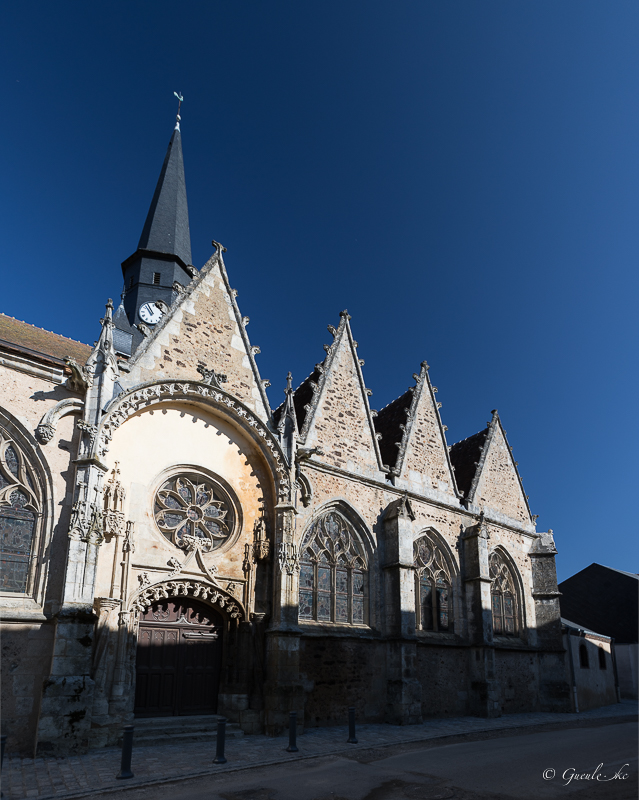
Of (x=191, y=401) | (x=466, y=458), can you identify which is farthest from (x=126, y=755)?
(x=466, y=458)

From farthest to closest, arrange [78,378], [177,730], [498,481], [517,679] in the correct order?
[498,481] → [517,679] → [78,378] → [177,730]

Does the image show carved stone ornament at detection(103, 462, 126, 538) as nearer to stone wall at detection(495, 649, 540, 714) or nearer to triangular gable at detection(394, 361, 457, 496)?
triangular gable at detection(394, 361, 457, 496)

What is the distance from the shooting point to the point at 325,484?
14234 mm

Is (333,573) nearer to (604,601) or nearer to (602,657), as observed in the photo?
(602,657)

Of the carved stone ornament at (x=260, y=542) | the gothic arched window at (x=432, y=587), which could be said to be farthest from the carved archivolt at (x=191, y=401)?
the gothic arched window at (x=432, y=587)

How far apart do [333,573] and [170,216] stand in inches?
→ 565

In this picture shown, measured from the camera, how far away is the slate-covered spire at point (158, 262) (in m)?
18.8

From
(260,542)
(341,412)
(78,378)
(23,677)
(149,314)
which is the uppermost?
(149,314)

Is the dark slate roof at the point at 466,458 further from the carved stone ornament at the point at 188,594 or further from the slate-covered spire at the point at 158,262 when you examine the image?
the slate-covered spire at the point at 158,262

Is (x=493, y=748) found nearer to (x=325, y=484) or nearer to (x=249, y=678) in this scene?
(x=249, y=678)

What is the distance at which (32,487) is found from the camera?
32.7ft

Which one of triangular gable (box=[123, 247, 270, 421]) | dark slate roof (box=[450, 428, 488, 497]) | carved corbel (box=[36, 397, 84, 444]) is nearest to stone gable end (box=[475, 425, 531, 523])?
dark slate roof (box=[450, 428, 488, 497])

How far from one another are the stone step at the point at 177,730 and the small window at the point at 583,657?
1374 centimetres

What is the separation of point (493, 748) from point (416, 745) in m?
1.32
